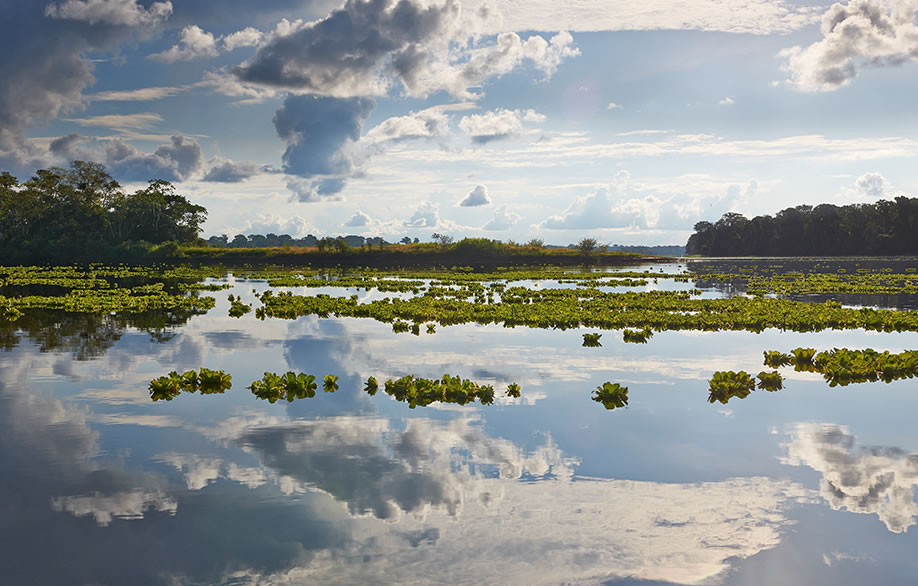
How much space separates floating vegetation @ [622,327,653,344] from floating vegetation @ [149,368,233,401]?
14.9 meters

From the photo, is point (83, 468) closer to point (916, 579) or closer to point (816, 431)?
point (916, 579)

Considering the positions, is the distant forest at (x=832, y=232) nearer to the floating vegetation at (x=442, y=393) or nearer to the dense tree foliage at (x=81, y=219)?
the dense tree foliage at (x=81, y=219)

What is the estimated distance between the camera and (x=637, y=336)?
86.9 ft

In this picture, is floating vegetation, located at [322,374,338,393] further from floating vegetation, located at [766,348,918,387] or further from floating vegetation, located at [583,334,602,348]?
floating vegetation, located at [766,348,918,387]

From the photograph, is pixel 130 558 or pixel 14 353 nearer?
pixel 130 558

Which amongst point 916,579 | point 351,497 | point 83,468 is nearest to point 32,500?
point 83,468

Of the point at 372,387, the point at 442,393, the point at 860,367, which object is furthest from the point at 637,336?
the point at 372,387

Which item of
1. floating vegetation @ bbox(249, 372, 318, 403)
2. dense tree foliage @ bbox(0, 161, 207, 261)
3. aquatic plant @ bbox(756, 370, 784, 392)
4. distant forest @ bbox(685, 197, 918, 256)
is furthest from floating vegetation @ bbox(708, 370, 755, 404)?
distant forest @ bbox(685, 197, 918, 256)

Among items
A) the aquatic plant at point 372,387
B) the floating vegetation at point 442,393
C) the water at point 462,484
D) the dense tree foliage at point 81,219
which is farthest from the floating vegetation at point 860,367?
the dense tree foliage at point 81,219

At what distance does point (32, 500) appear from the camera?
32.7 feet

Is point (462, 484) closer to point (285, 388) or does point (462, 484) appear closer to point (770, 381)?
point (285, 388)

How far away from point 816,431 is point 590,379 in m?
6.14

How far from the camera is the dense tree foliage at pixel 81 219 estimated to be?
124875 mm

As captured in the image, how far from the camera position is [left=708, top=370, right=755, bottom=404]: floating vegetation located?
17000 millimetres
